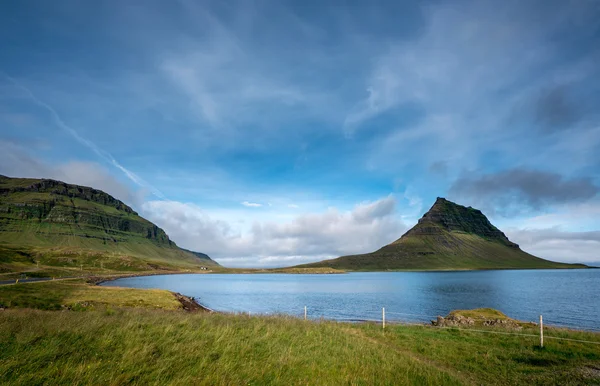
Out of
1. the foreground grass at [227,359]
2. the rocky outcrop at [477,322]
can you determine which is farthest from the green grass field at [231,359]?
the rocky outcrop at [477,322]

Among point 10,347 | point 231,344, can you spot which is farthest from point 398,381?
point 10,347

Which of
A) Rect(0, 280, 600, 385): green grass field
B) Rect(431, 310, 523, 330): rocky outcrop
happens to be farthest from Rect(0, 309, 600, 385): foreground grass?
Rect(431, 310, 523, 330): rocky outcrop

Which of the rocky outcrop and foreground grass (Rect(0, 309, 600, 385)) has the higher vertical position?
foreground grass (Rect(0, 309, 600, 385))

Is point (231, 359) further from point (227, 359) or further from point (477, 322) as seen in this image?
point (477, 322)

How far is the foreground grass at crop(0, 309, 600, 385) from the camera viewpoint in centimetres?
885

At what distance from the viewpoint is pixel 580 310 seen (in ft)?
212

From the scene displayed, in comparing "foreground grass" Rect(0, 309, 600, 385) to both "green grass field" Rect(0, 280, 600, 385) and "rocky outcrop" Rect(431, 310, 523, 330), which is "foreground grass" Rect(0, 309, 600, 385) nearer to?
"green grass field" Rect(0, 280, 600, 385)

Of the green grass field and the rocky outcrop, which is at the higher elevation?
the green grass field

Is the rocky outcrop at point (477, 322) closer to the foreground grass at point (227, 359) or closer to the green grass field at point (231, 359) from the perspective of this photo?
the green grass field at point (231, 359)

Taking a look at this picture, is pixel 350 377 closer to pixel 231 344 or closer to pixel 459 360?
pixel 231 344

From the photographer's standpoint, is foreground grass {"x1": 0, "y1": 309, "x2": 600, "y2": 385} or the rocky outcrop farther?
the rocky outcrop

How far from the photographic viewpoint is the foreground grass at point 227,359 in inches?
348

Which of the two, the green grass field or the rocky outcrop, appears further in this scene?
the rocky outcrop

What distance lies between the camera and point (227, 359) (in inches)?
446
